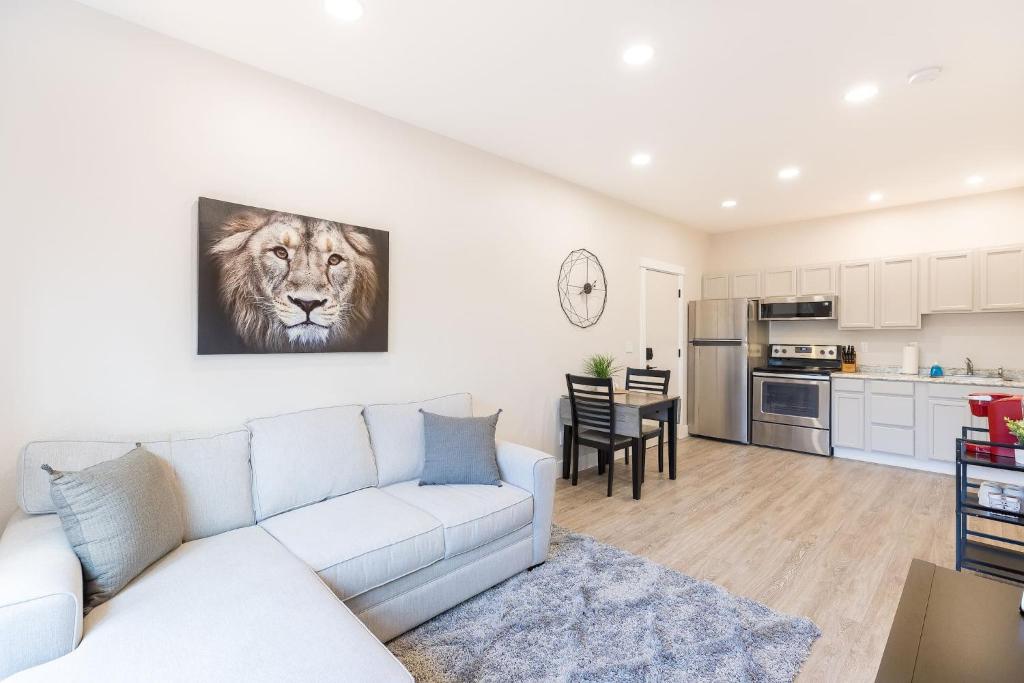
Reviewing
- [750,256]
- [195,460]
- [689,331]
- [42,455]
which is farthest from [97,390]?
[750,256]

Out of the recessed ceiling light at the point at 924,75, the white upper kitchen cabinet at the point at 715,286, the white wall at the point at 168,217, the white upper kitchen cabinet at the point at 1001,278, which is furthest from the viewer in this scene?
the white upper kitchen cabinet at the point at 715,286

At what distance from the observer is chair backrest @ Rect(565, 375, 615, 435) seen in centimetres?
364

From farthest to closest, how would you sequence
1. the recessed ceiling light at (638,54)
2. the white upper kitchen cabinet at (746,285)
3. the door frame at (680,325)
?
1. the white upper kitchen cabinet at (746,285)
2. the door frame at (680,325)
3. the recessed ceiling light at (638,54)

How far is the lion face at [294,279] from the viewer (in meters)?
2.37

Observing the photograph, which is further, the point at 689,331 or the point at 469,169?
the point at 689,331

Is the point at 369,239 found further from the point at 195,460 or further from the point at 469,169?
the point at 195,460

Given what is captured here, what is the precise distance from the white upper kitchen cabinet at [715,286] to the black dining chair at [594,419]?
2.93m

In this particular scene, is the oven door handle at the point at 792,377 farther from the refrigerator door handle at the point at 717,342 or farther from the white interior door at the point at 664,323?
the white interior door at the point at 664,323

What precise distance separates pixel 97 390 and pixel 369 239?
1.48 m

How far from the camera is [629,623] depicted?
2.08 meters

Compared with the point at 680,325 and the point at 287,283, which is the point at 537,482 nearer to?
the point at 287,283

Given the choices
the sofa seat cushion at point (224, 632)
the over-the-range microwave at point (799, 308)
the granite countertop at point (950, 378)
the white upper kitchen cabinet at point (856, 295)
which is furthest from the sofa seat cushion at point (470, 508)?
the white upper kitchen cabinet at point (856, 295)

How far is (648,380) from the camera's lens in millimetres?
4719

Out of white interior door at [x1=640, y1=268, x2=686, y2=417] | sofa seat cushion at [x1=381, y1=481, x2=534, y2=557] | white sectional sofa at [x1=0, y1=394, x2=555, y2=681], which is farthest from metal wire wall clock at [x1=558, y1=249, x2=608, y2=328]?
sofa seat cushion at [x1=381, y1=481, x2=534, y2=557]
